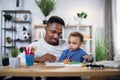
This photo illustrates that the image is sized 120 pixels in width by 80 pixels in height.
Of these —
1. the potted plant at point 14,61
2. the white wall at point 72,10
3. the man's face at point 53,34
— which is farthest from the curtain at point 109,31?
the potted plant at point 14,61

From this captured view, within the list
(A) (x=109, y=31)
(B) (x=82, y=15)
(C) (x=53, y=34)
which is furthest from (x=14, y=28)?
(C) (x=53, y=34)

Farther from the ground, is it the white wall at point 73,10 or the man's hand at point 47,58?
the white wall at point 73,10

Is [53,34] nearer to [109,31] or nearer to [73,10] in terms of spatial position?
[109,31]

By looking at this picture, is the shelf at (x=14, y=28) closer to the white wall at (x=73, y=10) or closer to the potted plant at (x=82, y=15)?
the white wall at (x=73, y=10)

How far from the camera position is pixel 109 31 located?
5.00 metres

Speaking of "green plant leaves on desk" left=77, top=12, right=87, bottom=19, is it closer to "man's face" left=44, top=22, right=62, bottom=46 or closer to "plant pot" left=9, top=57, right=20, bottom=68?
"man's face" left=44, top=22, right=62, bottom=46

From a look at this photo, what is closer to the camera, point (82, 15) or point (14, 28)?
point (82, 15)

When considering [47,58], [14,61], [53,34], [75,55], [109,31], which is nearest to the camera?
[14,61]

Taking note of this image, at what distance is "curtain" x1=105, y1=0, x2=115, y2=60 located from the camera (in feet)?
16.1

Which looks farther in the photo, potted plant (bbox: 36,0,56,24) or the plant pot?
potted plant (bbox: 36,0,56,24)

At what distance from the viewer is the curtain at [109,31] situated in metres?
4.91

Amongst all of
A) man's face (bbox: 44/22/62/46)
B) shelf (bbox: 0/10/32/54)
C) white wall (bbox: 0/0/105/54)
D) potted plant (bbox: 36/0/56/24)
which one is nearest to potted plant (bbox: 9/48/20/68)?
man's face (bbox: 44/22/62/46)

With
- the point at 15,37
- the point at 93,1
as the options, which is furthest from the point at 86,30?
the point at 15,37

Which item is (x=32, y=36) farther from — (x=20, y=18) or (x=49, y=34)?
(x=49, y=34)
